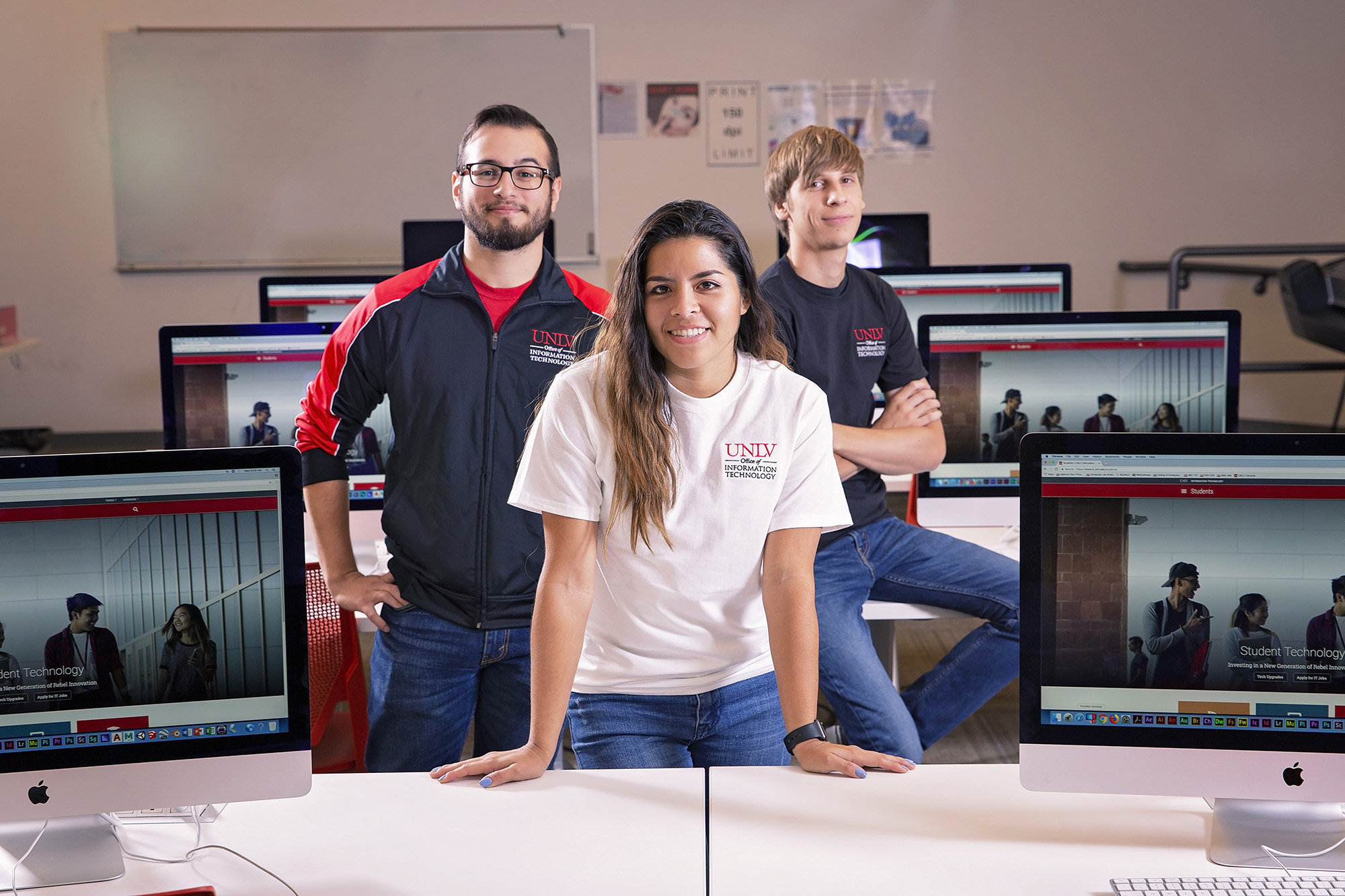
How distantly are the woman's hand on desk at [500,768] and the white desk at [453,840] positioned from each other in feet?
0.04

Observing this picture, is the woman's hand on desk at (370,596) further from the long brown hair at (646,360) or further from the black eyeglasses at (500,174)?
the black eyeglasses at (500,174)

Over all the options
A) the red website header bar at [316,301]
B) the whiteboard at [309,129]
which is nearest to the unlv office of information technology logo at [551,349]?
the red website header bar at [316,301]

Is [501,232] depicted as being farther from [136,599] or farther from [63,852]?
[63,852]

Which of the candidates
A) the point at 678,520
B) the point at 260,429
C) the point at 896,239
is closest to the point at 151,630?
the point at 678,520

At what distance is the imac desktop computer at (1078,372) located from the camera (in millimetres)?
2215

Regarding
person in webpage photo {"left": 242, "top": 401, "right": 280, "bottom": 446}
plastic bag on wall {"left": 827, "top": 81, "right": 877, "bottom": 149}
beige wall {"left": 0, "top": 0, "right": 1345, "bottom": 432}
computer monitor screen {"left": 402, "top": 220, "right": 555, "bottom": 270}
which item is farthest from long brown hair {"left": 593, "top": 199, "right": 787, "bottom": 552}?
plastic bag on wall {"left": 827, "top": 81, "right": 877, "bottom": 149}

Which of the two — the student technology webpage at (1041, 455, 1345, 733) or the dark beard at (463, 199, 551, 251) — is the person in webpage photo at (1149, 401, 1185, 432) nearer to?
the student technology webpage at (1041, 455, 1345, 733)

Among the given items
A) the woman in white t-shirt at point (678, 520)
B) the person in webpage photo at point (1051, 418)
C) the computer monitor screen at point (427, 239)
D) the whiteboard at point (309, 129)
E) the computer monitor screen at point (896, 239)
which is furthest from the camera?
the whiteboard at point (309, 129)

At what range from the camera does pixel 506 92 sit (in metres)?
5.25

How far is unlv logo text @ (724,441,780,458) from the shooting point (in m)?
1.48

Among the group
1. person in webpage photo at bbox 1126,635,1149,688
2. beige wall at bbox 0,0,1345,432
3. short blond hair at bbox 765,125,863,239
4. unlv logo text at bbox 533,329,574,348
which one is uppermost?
beige wall at bbox 0,0,1345,432

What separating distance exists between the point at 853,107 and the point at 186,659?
15.7ft

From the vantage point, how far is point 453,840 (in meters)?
1.17

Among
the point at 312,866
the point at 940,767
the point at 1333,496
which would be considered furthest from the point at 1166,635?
the point at 312,866
